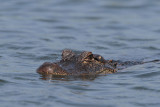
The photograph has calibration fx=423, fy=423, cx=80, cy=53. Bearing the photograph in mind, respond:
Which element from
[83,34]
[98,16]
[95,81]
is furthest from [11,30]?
[95,81]

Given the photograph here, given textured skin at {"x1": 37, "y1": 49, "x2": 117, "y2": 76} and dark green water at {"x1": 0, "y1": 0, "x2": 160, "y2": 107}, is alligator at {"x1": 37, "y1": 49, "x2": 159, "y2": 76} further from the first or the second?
dark green water at {"x1": 0, "y1": 0, "x2": 160, "y2": 107}

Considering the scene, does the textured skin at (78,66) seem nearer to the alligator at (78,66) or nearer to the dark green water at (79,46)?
the alligator at (78,66)

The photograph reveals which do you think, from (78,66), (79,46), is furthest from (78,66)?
(79,46)

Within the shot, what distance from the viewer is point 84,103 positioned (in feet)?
24.6

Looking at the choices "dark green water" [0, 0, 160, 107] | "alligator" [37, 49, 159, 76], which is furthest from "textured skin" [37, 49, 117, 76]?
"dark green water" [0, 0, 160, 107]

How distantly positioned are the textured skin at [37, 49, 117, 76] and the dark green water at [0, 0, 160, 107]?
8.8 inches

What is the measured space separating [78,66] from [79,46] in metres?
4.54

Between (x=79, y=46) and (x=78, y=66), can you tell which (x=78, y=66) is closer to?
(x=78, y=66)

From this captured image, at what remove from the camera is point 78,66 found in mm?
9234

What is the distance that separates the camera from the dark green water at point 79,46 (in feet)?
25.8

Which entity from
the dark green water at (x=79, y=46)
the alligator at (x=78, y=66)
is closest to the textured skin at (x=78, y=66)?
the alligator at (x=78, y=66)

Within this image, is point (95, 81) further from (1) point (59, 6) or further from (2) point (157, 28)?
(1) point (59, 6)

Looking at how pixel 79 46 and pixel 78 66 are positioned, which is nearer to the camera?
pixel 78 66

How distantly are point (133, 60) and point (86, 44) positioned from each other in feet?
10.8
